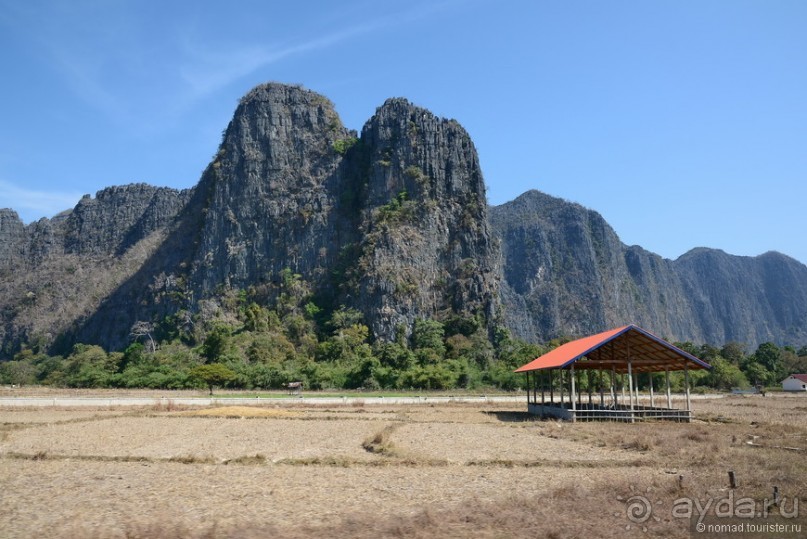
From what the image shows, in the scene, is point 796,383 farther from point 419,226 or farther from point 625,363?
point 625,363

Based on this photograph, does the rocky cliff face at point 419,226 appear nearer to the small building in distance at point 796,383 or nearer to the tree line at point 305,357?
the tree line at point 305,357

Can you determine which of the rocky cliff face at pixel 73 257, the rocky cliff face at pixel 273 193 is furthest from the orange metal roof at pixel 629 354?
the rocky cliff face at pixel 73 257

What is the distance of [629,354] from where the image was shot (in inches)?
1204

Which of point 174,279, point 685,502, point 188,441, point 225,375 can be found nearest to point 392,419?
point 188,441

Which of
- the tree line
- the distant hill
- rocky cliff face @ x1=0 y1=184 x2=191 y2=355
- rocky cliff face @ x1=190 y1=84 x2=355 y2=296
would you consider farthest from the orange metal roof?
rocky cliff face @ x1=0 y1=184 x2=191 y2=355

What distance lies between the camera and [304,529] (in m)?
9.60

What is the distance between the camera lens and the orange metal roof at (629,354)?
94.6ft

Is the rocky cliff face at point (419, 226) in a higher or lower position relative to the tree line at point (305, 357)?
higher

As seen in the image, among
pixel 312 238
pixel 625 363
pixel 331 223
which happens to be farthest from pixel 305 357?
pixel 625 363

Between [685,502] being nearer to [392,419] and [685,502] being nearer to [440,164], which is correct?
[392,419]

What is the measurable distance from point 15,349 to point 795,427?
132m

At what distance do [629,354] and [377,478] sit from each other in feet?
66.4

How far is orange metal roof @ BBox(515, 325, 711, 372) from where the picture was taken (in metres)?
28.8

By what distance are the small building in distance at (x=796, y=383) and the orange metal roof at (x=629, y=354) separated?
5184 cm
